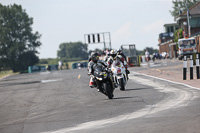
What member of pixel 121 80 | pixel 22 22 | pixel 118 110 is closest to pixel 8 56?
pixel 22 22

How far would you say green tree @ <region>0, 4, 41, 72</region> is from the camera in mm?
96438

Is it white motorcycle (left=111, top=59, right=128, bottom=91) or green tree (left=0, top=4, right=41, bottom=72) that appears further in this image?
green tree (left=0, top=4, right=41, bottom=72)

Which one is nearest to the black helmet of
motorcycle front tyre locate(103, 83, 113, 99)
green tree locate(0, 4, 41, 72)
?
motorcycle front tyre locate(103, 83, 113, 99)

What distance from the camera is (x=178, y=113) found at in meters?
9.69

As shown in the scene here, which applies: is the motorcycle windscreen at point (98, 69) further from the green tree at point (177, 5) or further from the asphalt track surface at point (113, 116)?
the green tree at point (177, 5)

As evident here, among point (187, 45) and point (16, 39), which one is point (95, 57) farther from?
point (16, 39)

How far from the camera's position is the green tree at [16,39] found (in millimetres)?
96438

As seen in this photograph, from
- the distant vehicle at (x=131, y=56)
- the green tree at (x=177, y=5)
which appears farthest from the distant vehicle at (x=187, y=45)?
the green tree at (x=177, y=5)

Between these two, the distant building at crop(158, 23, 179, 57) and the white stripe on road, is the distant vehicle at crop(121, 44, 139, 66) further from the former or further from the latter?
the distant building at crop(158, 23, 179, 57)

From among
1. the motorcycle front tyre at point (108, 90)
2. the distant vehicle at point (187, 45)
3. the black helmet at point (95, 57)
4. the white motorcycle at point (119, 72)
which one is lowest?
the motorcycle front tyre at point (108, 90)

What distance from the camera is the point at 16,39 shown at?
3994 inches

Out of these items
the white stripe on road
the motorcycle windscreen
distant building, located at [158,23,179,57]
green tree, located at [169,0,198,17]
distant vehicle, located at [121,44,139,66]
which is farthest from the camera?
green tree, located at [169,0,198,17]

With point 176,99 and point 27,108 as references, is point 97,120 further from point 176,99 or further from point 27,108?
point 27,108

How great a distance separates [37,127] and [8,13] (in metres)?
95.5
